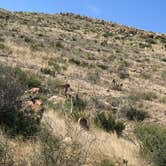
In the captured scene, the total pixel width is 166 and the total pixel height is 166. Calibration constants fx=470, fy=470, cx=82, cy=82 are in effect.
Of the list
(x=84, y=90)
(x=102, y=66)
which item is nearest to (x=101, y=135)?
(x=84, y=90)

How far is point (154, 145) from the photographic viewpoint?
30.5 feet

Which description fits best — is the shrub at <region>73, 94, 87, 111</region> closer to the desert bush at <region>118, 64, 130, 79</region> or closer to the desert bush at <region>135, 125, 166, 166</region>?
the desert bush at <region>135, 125, 166, 166</region>

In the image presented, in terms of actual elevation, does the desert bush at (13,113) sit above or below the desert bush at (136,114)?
above

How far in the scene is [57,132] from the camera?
9398 millimetres

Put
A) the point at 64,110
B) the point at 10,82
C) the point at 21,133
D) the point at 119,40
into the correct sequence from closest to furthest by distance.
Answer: the point at 21,133
the point at 10,82
the point at 64,110
the point at 119,40

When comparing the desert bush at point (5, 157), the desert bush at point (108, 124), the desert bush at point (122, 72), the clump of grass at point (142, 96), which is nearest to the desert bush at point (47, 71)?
the clump of grass at point (142, 96)

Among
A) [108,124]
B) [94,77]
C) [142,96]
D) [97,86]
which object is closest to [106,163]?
[108,124]

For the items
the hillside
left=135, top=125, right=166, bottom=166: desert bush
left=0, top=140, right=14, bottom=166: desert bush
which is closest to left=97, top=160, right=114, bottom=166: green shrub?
the hillside

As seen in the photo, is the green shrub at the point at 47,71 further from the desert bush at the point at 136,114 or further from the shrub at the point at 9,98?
the shrub at the point at 9,98

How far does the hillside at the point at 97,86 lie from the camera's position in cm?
921

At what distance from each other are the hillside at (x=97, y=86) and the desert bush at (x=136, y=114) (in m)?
0.02

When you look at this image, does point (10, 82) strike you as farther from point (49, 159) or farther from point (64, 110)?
point (49, 159)

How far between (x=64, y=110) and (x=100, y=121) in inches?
43.0

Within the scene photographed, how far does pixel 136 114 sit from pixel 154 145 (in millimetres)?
5880
